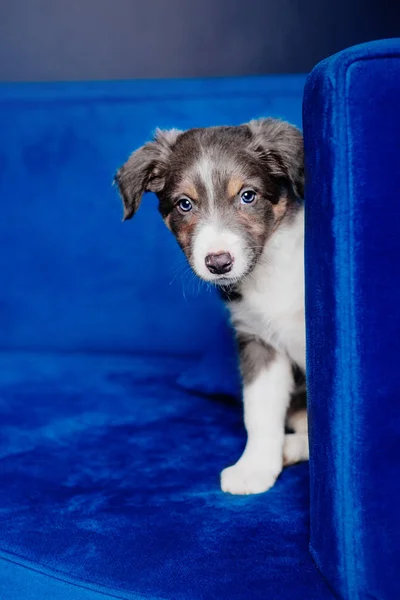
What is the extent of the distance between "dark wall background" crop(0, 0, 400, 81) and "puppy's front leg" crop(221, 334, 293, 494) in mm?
2169

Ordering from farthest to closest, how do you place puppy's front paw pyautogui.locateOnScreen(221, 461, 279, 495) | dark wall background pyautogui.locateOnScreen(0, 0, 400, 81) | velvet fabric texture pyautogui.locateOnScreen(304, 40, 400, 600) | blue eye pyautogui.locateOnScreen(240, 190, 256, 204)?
dark wall background pyautogui.locateOnScreen(0, 0, 400, 81) → blue eye pyautogui.locateOnScreen(240, 190, 256, 204) → puppy's front paw pyautogui.locateOnScreen(221, 461, 279, 495) → velvet fabric texture pyautogui.locateOnScreen(304, 40, 400, 600)

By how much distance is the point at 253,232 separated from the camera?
7.20 feet

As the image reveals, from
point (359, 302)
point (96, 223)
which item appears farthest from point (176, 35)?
point (359, 302)

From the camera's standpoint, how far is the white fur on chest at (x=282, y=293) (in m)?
2.27

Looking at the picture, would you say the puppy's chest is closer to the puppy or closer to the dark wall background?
the puppy

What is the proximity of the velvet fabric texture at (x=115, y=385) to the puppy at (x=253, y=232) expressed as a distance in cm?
14

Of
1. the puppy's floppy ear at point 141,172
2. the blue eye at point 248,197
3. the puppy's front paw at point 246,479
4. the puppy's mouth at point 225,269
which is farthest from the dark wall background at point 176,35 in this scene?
the puppy's front paw at point 246,479

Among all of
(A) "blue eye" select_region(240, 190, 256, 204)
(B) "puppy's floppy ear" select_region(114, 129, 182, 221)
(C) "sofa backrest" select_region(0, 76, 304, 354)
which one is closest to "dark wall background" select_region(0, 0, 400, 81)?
(C) "sofa backrest" select_region(0, 76, 304, 354)

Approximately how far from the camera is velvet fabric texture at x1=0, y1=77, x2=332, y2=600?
161 centimetres

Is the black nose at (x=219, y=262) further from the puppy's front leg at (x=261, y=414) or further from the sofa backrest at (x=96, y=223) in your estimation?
the sofa backrest at (x=96, y=223)

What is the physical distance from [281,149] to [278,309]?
1.41ft

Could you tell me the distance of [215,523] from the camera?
1760 millimetres

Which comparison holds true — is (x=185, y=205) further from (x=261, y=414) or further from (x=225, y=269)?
(x=261, y=414)

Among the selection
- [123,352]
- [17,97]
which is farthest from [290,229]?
[17,97]
